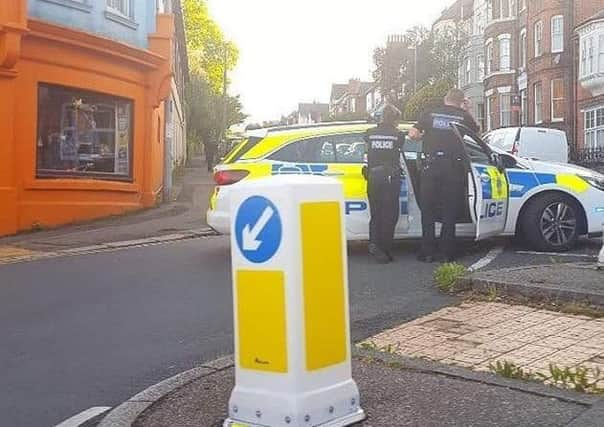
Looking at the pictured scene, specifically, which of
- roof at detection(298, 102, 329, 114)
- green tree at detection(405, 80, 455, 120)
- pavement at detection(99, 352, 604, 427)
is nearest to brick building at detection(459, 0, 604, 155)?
green tree at detection(405, 80, 455, 120)

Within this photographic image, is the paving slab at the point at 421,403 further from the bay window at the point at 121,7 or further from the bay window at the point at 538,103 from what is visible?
the bay window at the point at 538,103

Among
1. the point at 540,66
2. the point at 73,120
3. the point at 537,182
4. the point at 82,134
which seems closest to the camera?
the point at 537,182

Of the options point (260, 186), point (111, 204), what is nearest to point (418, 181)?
point (260, 186)

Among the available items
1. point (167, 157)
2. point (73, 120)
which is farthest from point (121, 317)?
point (167, 157)

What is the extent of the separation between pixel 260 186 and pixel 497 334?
2828 millimetres

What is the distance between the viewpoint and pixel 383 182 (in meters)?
9.40

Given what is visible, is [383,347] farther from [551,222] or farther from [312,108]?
→ [312,108]

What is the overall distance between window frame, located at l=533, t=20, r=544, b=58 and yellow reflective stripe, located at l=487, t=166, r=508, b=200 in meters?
38.5

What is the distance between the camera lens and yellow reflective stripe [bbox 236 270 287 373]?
149 inches

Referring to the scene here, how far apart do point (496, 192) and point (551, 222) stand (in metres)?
0.84

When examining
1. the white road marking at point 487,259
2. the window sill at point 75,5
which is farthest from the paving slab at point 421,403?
the window sill at point 75,5

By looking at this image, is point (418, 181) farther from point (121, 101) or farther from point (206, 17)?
point (206, 17)

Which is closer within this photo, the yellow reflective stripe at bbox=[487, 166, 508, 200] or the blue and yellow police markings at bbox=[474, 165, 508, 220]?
the blue and yellow police markings at bbox=[474, 165, 508, 220]

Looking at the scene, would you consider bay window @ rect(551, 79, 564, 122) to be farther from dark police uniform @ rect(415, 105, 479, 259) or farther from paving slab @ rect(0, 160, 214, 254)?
dark police uniform @ rect(415, 105, 479, 259)
